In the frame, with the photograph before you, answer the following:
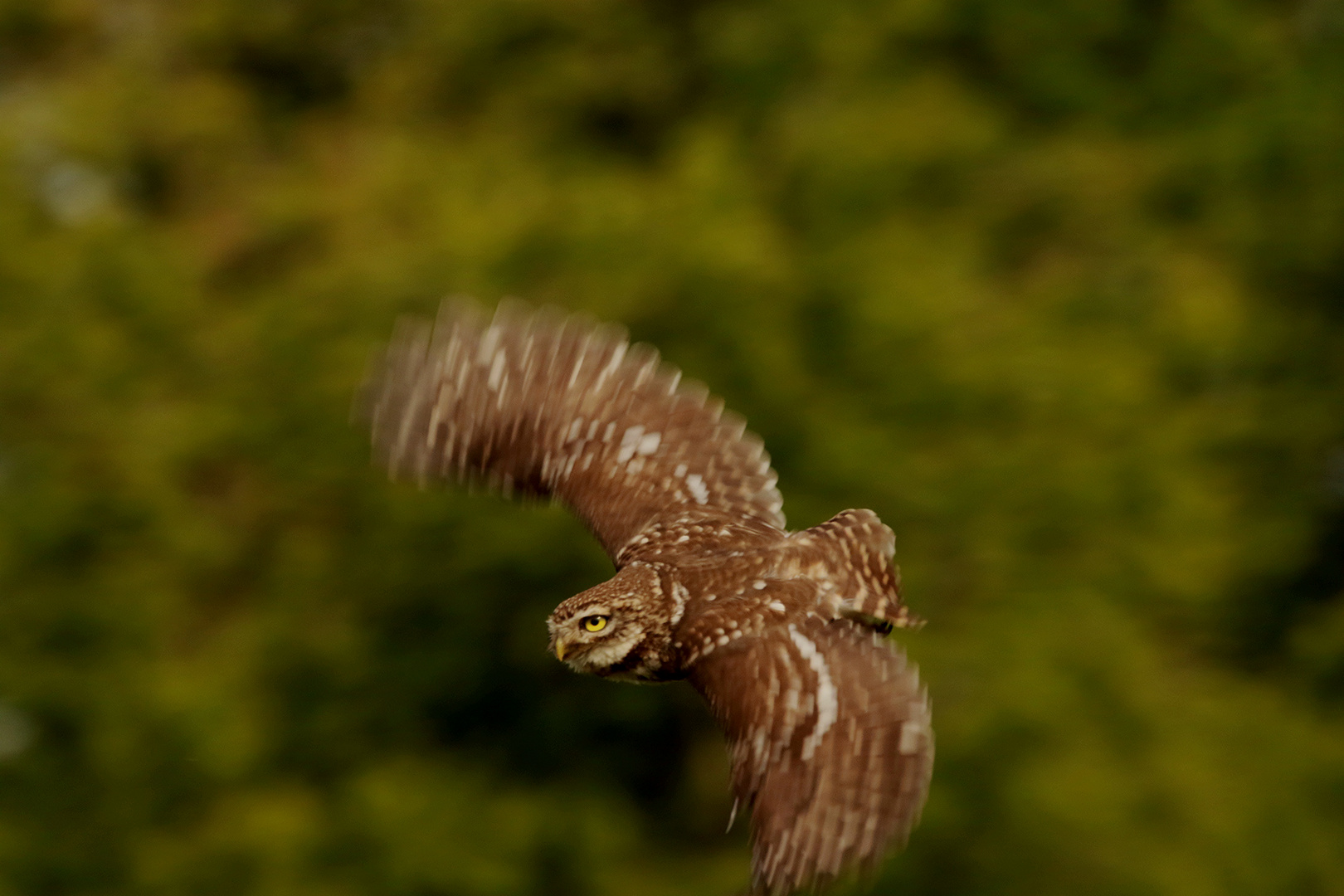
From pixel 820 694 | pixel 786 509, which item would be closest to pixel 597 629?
pixel 820 694

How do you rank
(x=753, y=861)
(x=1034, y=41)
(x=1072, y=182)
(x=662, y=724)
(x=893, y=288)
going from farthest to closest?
(x=1034, y=41)
(x=1072, y=182)
(x=893, y=288)
(x=662, y=724)
(x=753, y=861)

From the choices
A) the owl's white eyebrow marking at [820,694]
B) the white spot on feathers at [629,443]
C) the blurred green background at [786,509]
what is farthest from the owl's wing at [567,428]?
the blurred green background at [786,509]

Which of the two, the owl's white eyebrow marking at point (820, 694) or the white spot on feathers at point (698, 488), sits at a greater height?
the white spot on feathers at point (698, 488)

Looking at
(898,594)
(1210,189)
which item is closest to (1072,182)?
(1210,189)

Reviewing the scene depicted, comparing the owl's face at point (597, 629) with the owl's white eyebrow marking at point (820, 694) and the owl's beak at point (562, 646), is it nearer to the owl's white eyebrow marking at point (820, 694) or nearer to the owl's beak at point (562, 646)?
the owl's beak at point (562, 646)

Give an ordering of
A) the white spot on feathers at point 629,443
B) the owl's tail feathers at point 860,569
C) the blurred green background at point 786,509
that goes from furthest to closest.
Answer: the blurred green background at point 786,509, the white spot on feathers at point 629,443, the owl's tail feathers at point 860,569

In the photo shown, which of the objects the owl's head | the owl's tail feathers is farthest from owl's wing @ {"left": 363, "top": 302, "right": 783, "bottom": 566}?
the owl's head

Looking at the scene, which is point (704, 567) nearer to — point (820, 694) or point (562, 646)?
point (562, 646)

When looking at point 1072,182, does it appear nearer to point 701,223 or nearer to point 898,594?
point 701,223
